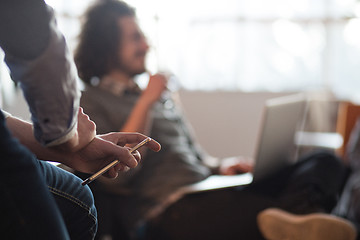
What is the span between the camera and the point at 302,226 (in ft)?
3.97

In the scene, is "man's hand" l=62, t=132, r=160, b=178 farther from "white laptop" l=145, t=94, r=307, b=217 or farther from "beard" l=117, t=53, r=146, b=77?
"beard" l=117, t=53, r=146, b=77

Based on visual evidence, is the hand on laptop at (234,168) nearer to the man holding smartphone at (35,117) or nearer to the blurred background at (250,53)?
the man holding smartphone at (35,117)

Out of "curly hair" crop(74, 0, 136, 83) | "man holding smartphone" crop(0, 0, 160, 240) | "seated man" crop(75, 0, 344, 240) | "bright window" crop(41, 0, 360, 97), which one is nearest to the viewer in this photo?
"man holding smartphone" crop(0, 0, 160, 240)

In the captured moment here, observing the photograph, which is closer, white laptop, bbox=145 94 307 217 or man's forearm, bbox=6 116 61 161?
man's forearm, bbox=6 116 61 161

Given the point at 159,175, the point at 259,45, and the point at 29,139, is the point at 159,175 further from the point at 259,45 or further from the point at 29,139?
the point at 259,45

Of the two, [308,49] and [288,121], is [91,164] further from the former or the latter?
[308,49]

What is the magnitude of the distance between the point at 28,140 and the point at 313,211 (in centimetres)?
104

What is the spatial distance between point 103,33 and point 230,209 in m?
0.74

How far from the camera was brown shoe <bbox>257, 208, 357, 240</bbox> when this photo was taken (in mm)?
1170

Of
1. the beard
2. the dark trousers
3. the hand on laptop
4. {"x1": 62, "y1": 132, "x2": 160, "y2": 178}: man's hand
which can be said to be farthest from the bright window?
{"x1": 62, "y1": 132, "x2": 160, "y2": 178}: man's hand

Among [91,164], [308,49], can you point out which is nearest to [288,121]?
[91,164]

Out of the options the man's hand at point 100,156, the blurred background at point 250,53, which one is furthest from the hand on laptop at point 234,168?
the blurred background at point 250,53

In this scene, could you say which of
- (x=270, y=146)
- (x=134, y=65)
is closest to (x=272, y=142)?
(x=270, y=146)

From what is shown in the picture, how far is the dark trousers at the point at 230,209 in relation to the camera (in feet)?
4.36
